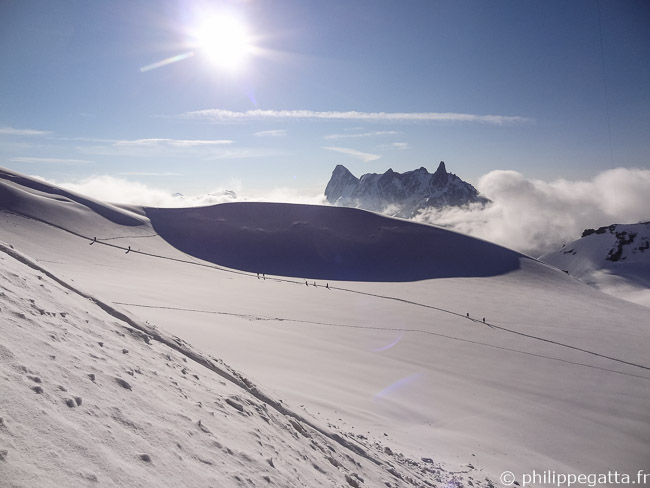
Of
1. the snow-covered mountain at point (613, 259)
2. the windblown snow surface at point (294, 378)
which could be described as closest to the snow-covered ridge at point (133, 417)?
the windblown snow surface at point (294, 378)

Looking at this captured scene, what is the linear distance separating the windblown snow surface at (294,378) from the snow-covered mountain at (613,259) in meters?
99.9

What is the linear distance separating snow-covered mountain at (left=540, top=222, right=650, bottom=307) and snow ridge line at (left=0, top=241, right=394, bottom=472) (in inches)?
4699

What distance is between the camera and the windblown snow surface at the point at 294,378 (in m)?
3.37

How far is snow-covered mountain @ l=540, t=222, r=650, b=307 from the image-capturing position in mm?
109938

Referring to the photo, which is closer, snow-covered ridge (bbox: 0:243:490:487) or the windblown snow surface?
snow-covered ridge (bbox: 0:243:490:487)

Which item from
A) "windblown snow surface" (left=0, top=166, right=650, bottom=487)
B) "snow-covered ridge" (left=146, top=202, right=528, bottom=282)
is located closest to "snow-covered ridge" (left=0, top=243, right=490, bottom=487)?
"windblown snow surface" (left=0, top=166, right=650, bottom=487)

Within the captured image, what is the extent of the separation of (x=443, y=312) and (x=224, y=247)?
27917 millimetres

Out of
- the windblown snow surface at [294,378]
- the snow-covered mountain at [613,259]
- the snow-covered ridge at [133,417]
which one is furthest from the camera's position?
the snow-covered mountain at [613,259]

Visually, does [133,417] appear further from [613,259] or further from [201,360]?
[613,259]

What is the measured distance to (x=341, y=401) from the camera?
28.7 ft

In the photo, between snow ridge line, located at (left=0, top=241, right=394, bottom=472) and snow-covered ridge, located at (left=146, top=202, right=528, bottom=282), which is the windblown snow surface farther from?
snow-covered ridge, located at (left=146, top=202, right=528, bottom=282)

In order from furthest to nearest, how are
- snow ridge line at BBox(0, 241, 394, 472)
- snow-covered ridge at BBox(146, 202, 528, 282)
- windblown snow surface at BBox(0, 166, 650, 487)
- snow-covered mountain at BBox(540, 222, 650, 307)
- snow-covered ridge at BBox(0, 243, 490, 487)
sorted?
snow-covered mountain at BBox(540, 222, 650, 307)
snow-covered ridge at BBox(146, 202, 528, 282)
snow ridge line at BBox(0, 241, 394, 472)
windblown snow surface at BBox(0, 166, 650, 487)
snow-covered ridge at BBox(0, 243, 490, 487)

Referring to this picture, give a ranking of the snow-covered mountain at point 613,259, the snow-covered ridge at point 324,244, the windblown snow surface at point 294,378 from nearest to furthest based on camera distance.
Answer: the windblown snow surface at point 294,378, the snow-covered ridge at point 324,244, the snow-covered mountain at point 613,259

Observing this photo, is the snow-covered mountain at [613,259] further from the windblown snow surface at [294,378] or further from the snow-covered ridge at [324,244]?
the windblown snow surface at [294,378]
